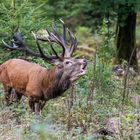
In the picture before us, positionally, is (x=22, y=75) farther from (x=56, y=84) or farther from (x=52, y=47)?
(x=52, y=47)

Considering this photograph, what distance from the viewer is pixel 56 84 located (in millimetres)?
10266

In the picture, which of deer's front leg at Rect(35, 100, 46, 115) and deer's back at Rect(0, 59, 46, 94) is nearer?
deer's front leg at Rect(35, 100, 46, 115)

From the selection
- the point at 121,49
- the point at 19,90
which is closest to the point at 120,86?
the point at 19,90

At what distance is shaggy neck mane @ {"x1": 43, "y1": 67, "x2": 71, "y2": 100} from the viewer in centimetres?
1022

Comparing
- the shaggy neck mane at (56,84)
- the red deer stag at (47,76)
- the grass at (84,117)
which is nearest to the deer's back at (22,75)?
the red deer stag at (47,76)

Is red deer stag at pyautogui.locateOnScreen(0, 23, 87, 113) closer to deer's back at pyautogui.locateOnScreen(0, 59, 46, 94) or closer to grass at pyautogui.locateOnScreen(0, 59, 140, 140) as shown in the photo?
deer's back at pyautogui.locateOnScreen(0, 59, 46, 94)

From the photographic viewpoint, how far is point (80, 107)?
32.6ft

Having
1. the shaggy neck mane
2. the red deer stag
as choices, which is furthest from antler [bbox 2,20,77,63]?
the shaggy neck mane

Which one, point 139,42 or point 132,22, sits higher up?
point 132,22

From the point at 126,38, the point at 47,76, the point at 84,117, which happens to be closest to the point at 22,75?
the point at 47,76

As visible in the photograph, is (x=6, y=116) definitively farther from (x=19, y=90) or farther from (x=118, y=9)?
(x=118, y=9)

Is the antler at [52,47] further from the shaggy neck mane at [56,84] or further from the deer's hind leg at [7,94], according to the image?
the deer's hind leg at [7,94]

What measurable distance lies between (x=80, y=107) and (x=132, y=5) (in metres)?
6.84

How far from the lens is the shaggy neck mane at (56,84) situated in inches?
402
